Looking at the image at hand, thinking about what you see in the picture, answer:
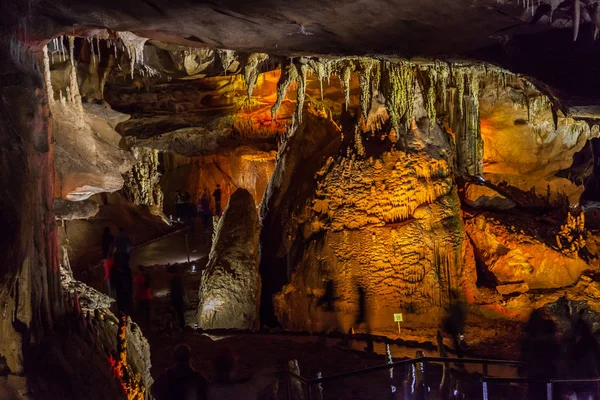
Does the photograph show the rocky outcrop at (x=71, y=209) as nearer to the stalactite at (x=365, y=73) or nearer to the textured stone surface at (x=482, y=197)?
the stalactite at (x=365, y=73)

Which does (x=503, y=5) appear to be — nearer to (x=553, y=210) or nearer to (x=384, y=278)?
(x=384, y=278)

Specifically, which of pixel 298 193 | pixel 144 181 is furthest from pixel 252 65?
pixel 144 181

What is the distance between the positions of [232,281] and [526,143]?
862 centimetres

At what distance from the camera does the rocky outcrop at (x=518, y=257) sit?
11727 mm

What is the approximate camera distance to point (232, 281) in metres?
11.0

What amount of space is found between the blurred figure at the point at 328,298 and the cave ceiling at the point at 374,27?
5.39m

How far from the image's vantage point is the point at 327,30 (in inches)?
219

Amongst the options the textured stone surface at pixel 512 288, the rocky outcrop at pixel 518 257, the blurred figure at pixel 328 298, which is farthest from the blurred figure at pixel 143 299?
the textured stone surface at pixel 512 288

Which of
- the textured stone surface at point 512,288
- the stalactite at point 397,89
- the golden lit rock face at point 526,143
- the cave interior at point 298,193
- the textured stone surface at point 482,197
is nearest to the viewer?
the cave interior at point 298,193

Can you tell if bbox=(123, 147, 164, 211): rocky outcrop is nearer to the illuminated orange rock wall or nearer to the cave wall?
the illuminated orange rock wall

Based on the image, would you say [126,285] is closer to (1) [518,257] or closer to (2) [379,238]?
(2) [379,238]

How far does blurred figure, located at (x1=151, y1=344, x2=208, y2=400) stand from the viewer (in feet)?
13.4

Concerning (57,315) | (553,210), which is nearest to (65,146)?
(57,315)

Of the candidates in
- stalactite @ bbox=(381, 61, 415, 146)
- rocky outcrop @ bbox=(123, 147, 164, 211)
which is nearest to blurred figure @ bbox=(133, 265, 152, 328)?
stalactite @ bbox=(381, 61, 415, 146)
